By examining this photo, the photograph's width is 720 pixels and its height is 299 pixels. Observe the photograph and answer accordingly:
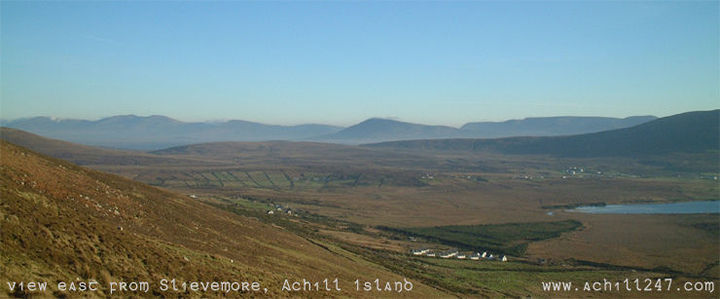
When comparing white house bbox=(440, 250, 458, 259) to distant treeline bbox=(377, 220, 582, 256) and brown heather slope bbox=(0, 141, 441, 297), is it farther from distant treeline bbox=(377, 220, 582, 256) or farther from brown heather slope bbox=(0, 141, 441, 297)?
brown heather slope bbox=(0, 141, 441, 297)

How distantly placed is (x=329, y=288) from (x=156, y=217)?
1185 cm

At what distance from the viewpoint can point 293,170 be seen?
166 metres

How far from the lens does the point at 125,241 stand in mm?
18297

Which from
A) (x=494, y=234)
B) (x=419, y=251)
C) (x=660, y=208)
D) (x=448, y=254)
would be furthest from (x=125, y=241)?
(x=660, y=208)

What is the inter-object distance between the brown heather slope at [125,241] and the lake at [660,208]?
242ft

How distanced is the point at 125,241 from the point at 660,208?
104m

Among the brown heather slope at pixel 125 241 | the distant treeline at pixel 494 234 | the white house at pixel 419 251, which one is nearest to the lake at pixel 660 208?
the distant treeline at pixel 494 234

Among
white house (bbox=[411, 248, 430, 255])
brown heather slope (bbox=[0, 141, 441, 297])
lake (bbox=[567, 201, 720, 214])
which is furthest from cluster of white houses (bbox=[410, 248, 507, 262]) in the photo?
lake (bbox=[567, 201, 720, 214])

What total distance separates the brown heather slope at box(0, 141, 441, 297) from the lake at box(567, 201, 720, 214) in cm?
7370

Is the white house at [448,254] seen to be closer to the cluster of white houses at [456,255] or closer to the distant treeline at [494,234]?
the cluster of white houses at [456,255]

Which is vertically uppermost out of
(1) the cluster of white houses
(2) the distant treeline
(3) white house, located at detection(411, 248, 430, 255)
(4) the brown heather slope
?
(4) the brown heather slope

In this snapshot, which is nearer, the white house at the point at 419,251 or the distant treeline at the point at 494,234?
the white house at the point at 419,251

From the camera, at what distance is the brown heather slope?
48.1ft

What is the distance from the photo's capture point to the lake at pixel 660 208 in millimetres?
89188
